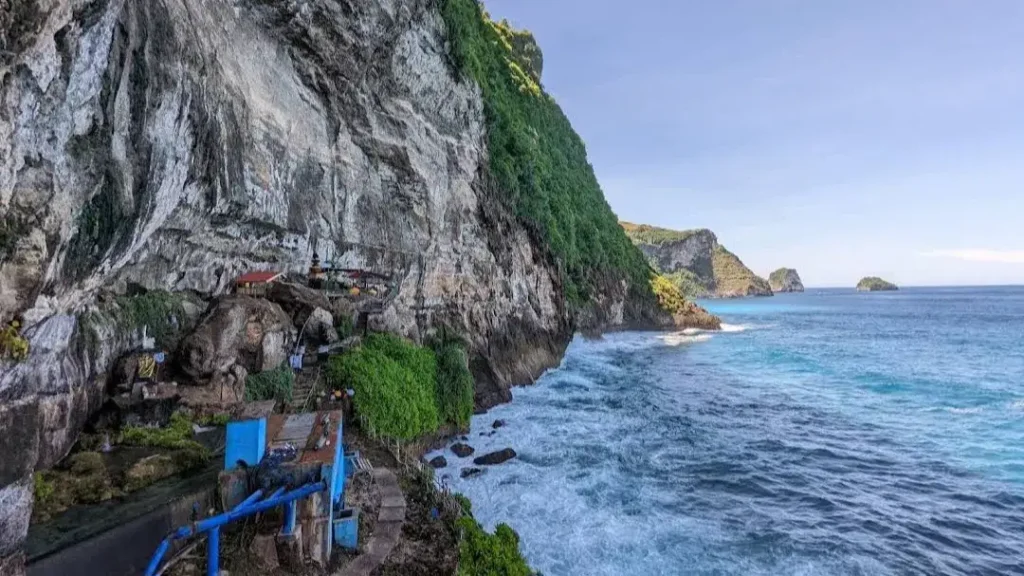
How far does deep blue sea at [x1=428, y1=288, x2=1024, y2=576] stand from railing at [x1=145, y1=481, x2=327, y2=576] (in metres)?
7.33

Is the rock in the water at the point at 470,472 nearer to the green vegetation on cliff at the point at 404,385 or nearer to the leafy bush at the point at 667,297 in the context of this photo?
the green vegetation on cliff at the point at 404,385

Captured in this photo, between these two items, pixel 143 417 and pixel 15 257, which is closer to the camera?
pixel 15 257

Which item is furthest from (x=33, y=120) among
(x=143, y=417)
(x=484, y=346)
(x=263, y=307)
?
(x=484, y=346)

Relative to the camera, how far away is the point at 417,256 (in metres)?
24.6

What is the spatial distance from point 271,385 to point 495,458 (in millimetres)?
8263

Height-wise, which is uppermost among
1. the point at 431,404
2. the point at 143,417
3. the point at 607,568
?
the point at 143,417

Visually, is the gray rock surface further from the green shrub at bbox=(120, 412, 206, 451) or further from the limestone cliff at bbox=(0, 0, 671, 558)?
the green shrub at bbox=(120, 412, 206, 451)

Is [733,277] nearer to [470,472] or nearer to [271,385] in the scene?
[470,472]

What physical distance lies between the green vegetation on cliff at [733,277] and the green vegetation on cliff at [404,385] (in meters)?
172

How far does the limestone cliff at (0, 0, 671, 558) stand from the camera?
6.11 metres

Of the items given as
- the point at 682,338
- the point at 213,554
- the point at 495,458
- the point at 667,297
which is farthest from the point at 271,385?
the point at 667,297

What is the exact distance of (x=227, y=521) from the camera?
21.0 ft

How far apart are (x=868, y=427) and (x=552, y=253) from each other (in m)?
23.6

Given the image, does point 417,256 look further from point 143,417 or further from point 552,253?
point 552,253
